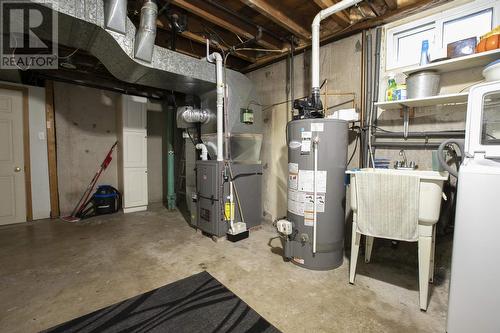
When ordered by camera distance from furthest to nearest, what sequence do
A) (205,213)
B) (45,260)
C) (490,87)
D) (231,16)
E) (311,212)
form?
(205,213) → (231,16) → (45,260) → (311,212) → (490,87)

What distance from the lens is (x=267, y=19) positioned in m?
2.61

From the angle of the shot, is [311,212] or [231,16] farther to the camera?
[231,16]

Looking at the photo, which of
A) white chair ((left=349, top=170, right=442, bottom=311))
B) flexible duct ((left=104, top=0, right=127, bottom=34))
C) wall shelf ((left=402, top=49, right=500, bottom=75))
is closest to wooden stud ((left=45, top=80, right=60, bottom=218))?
flexible duct ((left=104, top=0, right=127, bottom=34))

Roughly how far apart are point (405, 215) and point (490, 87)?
2.99 ft

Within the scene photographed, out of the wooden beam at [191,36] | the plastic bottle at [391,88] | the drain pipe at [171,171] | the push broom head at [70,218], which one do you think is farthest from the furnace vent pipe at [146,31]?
the push broom head at [70,218]

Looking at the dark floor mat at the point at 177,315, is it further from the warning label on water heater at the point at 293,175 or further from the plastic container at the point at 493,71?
the plastic container at the point at 493,71

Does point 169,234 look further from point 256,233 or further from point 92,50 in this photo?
point 92,50

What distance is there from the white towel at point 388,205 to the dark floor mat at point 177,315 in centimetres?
104

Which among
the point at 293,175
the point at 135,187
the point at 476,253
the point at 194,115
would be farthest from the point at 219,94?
the point at 476,253

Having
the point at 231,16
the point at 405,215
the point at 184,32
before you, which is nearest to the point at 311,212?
the point at 405,215

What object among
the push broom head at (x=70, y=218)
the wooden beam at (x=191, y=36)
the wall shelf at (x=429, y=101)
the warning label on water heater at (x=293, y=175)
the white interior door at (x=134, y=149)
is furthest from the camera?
the white interior door at (x=134, y=149)

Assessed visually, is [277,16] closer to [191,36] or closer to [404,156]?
[191,36]

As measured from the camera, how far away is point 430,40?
207cm

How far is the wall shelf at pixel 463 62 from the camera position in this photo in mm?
1590
